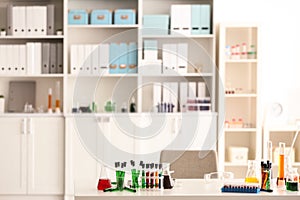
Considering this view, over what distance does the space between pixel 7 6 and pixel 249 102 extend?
2.22 metres

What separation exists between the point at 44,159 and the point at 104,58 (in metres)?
0.97

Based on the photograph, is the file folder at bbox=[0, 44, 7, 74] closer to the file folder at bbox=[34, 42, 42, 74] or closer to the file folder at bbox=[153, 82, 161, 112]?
the file folder at bbox=[34, 42, 42, 74]

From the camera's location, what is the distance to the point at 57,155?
16.5ft

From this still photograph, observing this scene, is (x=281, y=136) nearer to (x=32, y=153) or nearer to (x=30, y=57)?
(x=32, y=153)

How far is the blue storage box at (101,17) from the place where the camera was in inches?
200

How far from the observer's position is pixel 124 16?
199 inches

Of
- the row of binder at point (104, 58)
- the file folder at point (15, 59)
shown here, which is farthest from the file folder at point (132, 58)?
the file folder at point (15, 59)

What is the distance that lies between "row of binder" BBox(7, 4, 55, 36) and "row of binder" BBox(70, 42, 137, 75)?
31 centimetres

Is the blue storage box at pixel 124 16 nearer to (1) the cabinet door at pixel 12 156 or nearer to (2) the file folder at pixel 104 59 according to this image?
(2) the file folder at pixel 104 59

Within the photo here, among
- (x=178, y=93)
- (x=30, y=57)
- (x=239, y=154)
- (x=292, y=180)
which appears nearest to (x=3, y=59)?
(x=30, y=57)

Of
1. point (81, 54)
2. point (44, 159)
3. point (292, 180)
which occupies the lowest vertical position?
point (44, 159)

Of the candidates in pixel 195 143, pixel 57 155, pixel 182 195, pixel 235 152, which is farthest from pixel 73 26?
pixel 182 195

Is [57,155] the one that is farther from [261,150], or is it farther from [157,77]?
[261,150]

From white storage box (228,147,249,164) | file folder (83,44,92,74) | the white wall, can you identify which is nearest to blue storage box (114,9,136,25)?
file folder (83,44,92,74)
